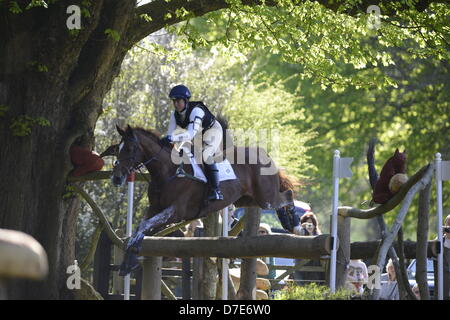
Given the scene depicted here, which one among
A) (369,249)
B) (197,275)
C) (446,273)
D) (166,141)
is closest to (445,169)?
(446,273)

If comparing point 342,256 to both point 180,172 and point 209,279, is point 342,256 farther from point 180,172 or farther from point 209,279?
point 209,279

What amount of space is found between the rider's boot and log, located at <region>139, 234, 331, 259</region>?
3.94ft

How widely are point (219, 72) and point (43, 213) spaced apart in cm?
1301

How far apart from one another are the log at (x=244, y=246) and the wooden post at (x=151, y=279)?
44 centimetres

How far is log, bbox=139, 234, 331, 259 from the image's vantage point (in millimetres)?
8312

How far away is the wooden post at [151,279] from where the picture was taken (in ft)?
28.3

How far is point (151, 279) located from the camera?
28.6 feet

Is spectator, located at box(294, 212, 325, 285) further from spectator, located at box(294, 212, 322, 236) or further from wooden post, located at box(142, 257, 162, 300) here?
wooden post, located at box(142, 257, 162, 300)

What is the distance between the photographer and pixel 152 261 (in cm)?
893

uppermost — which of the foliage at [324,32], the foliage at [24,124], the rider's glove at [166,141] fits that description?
the foliage at [324,32]

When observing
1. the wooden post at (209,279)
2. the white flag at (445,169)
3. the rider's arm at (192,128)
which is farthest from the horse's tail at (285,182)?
the white flag at (445,169)

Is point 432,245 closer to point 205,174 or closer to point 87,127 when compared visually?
point 205,174

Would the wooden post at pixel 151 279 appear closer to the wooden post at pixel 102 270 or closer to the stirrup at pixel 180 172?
the stirrup at pixel 180 172
